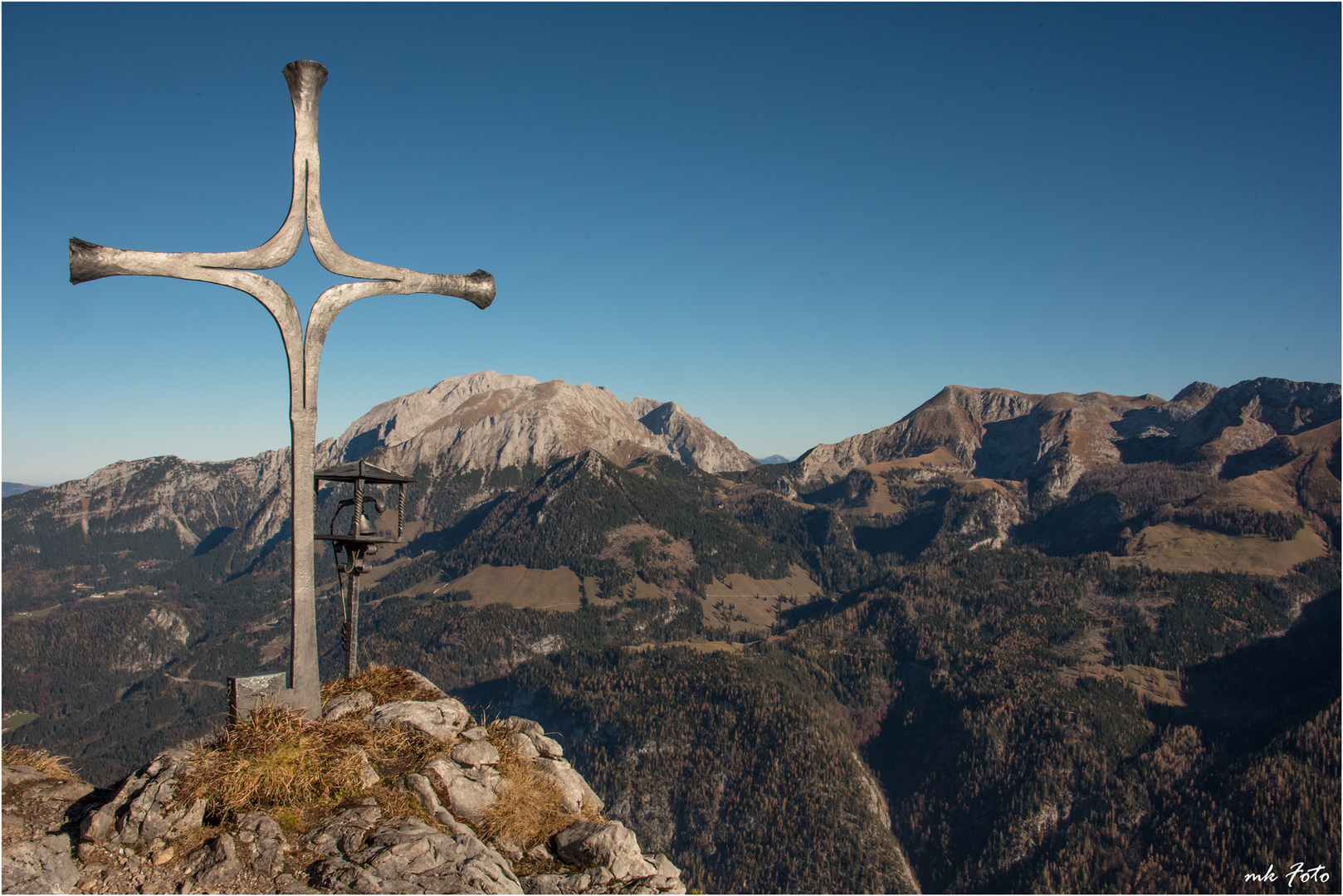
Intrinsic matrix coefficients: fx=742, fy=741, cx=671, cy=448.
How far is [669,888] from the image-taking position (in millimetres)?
15125

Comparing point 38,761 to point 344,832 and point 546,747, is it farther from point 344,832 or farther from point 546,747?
point 546,747

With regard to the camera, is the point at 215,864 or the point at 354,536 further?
the point at 354,536

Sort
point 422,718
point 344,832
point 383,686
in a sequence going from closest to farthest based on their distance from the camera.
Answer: point 344,832, point 422,718, point 383,686

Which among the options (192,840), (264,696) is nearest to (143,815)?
(192,840)

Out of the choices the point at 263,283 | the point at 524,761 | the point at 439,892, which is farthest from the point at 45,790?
the point at 263,283

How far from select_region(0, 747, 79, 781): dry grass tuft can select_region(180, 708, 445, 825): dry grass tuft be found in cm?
307

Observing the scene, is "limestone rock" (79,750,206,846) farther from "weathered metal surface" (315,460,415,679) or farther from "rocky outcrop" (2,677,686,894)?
"weathered metal surface" (315,460,415,679)

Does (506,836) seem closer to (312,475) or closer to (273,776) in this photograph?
(273,776)

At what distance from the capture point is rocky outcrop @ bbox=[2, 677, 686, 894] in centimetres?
1255

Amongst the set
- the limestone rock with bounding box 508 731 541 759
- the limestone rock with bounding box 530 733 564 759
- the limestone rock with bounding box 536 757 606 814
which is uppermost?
the limestone rock with bounding box 508 731 541 759

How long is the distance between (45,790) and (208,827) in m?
4.15

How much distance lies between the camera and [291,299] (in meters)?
17.9

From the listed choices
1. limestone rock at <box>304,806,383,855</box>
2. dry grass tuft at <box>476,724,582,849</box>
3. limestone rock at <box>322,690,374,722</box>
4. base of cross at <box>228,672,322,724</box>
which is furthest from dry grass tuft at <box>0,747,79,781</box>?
dry grass tuft at <box>476,724,582,849</box>

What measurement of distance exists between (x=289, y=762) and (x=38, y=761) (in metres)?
6.62
